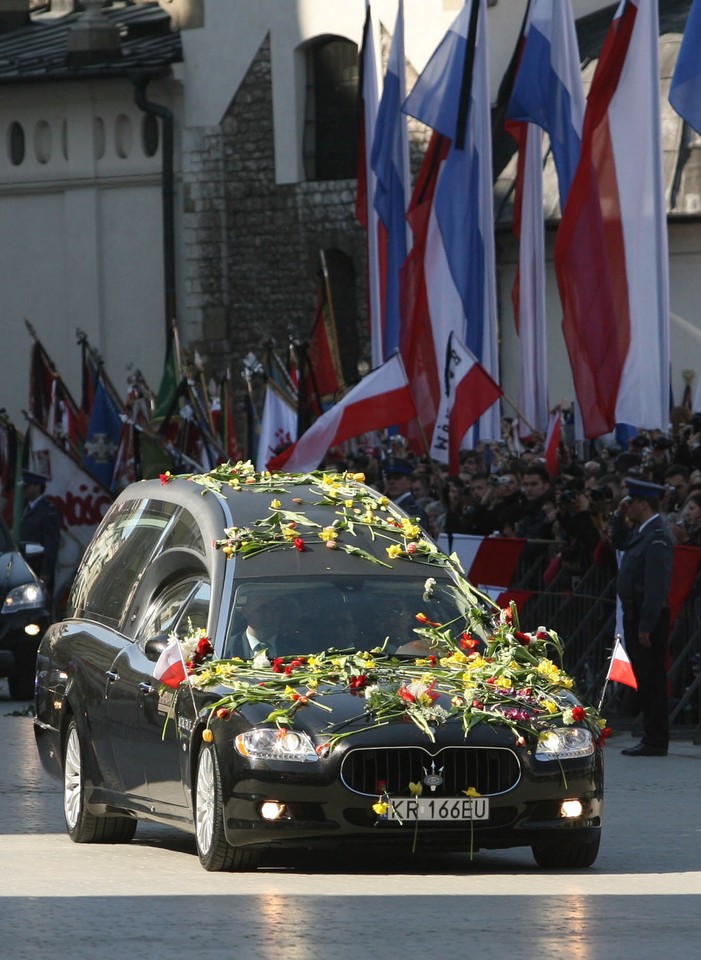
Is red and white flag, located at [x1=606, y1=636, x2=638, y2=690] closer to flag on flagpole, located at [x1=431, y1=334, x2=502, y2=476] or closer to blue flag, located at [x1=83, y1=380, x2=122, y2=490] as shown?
flag on flagpole, located at [x1=431, y1=334, x2=502, y2=476]

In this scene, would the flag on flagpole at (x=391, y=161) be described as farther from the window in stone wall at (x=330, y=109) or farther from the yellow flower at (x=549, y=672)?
the yellow flower at (x=549, y=672)

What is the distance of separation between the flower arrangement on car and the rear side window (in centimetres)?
49

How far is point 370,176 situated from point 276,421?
4.02 metres

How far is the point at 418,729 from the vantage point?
9.69 metres

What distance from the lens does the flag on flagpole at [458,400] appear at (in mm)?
21047

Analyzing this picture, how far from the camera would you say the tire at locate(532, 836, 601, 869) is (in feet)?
33.1

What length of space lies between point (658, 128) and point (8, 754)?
9.40 metres

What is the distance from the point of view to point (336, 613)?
1061cm

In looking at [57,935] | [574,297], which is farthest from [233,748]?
[574,297]

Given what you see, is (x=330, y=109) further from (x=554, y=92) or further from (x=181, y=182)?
(x=554, y=92)

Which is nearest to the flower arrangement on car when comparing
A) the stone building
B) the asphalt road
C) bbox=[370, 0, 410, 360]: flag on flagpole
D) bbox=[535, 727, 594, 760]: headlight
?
bbox=[535, 727, 594, 760]: headlight

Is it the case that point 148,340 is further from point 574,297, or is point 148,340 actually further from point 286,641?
point 286,641

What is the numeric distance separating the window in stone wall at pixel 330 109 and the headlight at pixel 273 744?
3323cm

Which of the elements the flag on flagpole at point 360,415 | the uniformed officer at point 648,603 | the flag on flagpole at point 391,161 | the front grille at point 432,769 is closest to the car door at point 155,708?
the front grille at point 432,769
